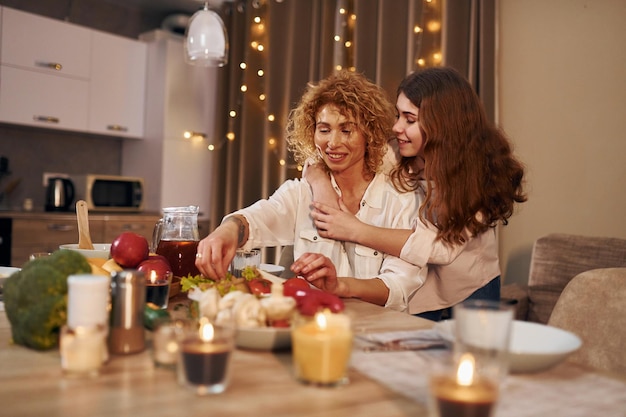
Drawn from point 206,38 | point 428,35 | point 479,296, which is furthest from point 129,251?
point 428,35

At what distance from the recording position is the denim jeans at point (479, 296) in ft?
6.77

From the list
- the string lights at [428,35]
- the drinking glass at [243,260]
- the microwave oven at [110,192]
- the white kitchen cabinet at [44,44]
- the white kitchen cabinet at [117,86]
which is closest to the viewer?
the drinking glass at [243,260]

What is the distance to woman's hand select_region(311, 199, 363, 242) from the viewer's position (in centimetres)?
182

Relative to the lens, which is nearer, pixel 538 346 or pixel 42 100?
pixel 538 346

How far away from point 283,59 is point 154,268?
3.19 meters

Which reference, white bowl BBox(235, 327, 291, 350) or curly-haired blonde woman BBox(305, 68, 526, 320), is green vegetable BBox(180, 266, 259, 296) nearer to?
white bowl BBox(235, 327, 291, 350)

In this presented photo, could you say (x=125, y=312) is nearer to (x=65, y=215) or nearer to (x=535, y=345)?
(x=535, y=345)

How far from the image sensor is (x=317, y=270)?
140 centimetres

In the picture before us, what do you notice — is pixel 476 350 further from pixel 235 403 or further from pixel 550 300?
pixel 550 300

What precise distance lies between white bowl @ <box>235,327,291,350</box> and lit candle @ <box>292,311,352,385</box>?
→ 0.11 m

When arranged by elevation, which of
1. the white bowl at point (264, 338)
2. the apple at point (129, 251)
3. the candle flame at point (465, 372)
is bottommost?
the white bowl at point (264, 338)

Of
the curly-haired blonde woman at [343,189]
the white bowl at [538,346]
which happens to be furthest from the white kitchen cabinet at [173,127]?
the white bowl at [538,346]

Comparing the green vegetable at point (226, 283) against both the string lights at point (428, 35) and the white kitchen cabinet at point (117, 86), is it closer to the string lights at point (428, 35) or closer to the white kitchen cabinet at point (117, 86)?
the string lights at point (428, 35)

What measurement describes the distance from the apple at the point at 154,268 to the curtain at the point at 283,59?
240cm
